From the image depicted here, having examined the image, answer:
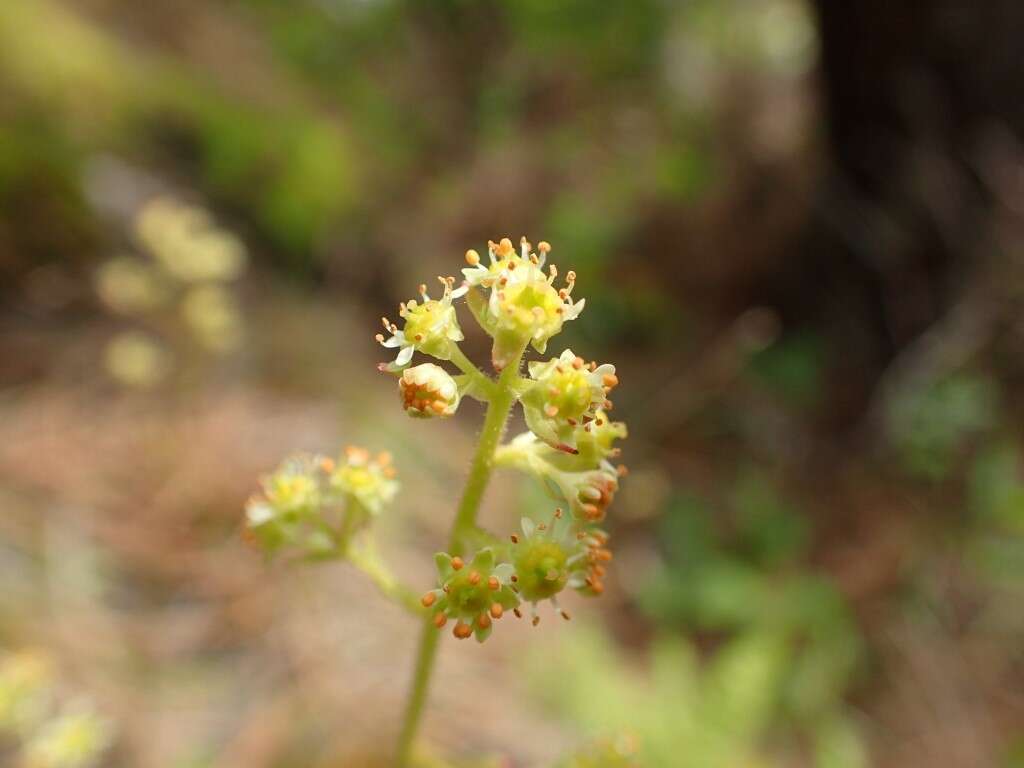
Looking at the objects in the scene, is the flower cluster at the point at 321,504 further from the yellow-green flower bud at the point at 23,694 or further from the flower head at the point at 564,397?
the yellow-green flower bud at the point at 23,694

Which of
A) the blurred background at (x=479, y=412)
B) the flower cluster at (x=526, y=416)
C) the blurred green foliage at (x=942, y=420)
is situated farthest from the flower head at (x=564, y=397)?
the blurred green foliage at (x=942, y=420)

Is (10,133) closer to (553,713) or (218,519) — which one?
(218,519)

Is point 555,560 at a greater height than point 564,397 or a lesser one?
lesser

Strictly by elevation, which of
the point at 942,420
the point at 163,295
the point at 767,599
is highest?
the point at 942,420

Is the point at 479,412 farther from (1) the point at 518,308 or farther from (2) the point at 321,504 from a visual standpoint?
(1) the point at 518,308

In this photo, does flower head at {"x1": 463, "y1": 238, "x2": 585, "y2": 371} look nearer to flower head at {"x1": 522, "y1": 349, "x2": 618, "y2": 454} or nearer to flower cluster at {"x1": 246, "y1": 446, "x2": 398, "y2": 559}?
flower head at {"x1": 522, "y1": 349, "x2": 618, "y2": 454}

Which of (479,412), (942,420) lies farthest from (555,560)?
(942,420)
